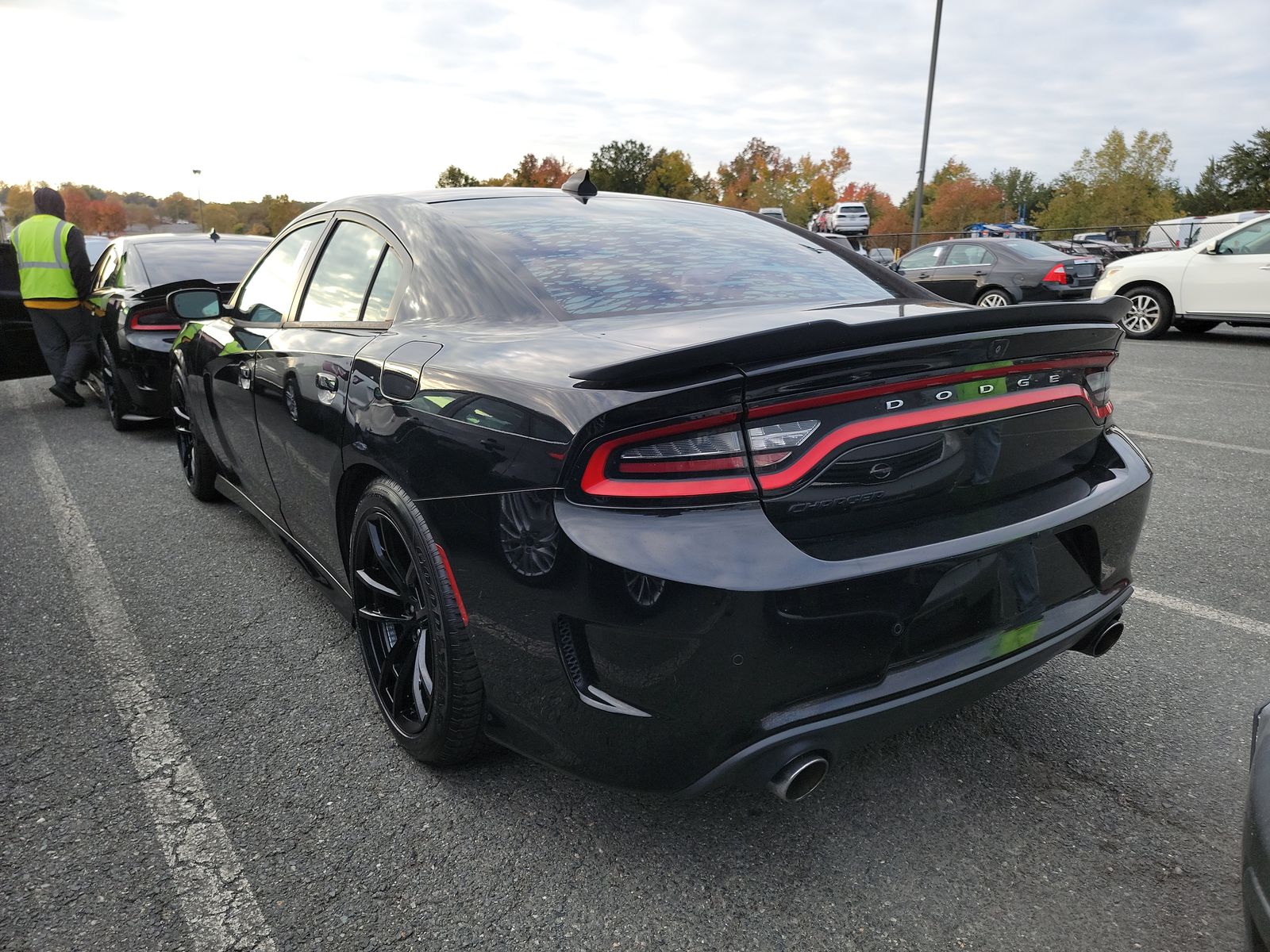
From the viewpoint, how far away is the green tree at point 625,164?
3199 inches

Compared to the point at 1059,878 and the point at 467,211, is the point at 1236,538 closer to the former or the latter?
the point at 1059,878

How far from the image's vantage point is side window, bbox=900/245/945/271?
1497 cm

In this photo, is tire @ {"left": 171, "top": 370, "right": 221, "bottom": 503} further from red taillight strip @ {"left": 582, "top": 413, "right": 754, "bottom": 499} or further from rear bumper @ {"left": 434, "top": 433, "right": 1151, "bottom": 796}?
red taillight strip @ {"left": 582, "top": 413, "right": 754, "bottom": 499}

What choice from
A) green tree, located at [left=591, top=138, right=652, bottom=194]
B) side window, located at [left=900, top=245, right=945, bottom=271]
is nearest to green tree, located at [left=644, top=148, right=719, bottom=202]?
green tree, located at [left=591, top=138, right=652, bottom=194]

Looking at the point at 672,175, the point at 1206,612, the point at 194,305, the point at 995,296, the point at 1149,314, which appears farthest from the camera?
the point at 672,175

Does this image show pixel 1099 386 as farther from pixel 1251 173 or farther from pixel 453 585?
pixel 1251 173

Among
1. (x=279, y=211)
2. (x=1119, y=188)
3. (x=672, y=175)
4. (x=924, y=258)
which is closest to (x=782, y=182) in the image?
(x=672, y=175)

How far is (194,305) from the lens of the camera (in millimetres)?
4094

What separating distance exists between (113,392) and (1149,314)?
12.2m

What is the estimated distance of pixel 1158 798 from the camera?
7.41 feet

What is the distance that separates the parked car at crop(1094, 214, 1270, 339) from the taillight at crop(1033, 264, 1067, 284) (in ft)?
3.06

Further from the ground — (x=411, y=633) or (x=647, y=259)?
(x=647, y=259)

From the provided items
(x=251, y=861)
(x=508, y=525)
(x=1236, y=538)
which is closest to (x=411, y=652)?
(x=251, y=861)

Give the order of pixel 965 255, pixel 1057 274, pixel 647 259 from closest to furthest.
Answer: pixel 647 259, pixel 1057 274, pixel 965 255
